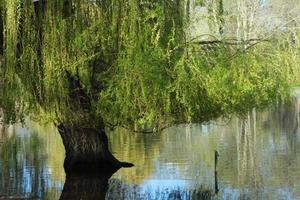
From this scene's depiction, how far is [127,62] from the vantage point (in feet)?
30.9

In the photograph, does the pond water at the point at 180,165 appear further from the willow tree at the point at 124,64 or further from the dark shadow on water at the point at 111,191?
the willow tree at the point at 124,64

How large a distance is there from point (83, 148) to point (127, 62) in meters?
3.33

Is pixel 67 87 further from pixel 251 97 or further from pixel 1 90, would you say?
pixel 251 97

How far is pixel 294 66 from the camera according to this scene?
1002 centimetres

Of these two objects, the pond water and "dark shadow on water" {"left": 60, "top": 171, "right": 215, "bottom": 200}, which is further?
the pond water

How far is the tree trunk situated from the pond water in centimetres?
44

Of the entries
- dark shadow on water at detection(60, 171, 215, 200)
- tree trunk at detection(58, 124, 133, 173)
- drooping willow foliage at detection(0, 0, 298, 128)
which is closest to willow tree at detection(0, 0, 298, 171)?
drooping willow foliage at detection(0, 0, 298, 128)

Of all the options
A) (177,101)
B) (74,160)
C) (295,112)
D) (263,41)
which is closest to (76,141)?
(74,160)

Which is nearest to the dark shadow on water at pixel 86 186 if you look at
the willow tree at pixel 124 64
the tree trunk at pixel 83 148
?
the tree trunk at pixel 83 148

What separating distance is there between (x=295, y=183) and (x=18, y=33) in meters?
5.23

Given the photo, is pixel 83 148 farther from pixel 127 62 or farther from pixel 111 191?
pixel 127 62

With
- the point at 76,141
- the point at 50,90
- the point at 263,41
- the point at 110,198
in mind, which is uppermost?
the point at 263,41

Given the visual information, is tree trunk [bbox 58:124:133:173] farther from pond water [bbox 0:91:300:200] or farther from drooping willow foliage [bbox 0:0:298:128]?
drooping willow foliage [bbox 0:0:298:128]

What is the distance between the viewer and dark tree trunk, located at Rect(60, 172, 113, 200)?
10.1m
